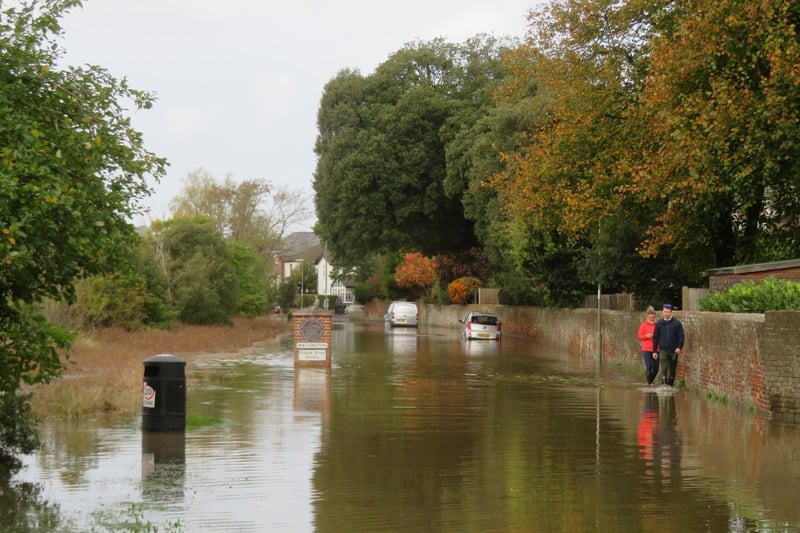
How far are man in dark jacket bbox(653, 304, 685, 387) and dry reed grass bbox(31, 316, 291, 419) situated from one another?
1022 cm

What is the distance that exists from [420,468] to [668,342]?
36.5ft

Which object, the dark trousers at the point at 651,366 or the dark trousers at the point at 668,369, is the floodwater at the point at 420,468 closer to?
the dark trousers at the point at 668,369

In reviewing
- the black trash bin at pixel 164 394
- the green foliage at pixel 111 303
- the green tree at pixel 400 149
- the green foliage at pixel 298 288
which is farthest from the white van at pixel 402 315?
the black trash bin at pixel 164 394

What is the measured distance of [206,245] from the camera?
49.8 metres

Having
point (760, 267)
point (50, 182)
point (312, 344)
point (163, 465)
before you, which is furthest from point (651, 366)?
point (50, 182)

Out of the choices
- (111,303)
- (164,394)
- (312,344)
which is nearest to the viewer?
(164,394)

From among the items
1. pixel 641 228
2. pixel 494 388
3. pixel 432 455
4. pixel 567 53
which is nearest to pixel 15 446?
pixel 432 455

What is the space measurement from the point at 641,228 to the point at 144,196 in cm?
2337

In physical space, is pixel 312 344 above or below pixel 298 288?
below

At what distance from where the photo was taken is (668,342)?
72.1 ft

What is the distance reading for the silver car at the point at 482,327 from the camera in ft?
154

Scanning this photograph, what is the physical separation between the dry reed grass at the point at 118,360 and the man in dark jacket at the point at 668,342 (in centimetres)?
1022

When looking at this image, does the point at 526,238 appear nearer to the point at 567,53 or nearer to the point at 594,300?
the point at 594,300

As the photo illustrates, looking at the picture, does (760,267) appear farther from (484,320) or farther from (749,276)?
(484,320)
